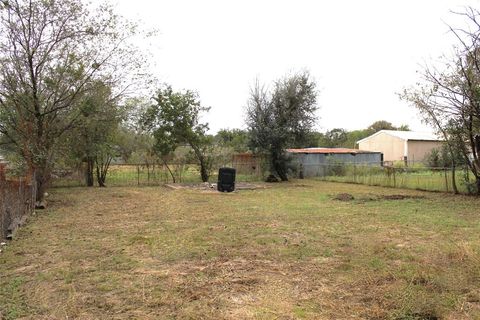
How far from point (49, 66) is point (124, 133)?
11637 mm

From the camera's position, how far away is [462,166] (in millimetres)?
15953

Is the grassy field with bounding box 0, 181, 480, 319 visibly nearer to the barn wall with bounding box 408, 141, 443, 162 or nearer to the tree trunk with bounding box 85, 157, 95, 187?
the tree trunk with bounding box 85, 157, 95, 187

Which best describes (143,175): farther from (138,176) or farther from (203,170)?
(203,170)

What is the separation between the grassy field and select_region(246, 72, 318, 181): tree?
1278 cm

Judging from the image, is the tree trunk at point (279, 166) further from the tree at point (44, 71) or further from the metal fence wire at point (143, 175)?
the tree at point (44, 71)

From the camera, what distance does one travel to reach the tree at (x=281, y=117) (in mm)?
23469

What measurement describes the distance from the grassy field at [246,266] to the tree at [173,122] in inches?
484

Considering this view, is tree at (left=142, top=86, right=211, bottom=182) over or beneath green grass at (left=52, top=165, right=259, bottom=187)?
over

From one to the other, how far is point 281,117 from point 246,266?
62.6 feet

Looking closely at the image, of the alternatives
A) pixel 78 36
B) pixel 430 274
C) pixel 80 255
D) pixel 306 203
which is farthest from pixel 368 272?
pixel 78 36

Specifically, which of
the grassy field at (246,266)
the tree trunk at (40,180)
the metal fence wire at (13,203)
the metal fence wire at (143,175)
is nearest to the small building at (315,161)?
the metal fence wire at (143,175)

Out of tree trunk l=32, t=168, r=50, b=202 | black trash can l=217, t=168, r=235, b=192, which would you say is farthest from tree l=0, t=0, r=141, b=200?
black trash can l=217, t=168, r=235, b=192

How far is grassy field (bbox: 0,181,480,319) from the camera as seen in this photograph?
4.14 m

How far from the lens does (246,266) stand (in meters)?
5.74
